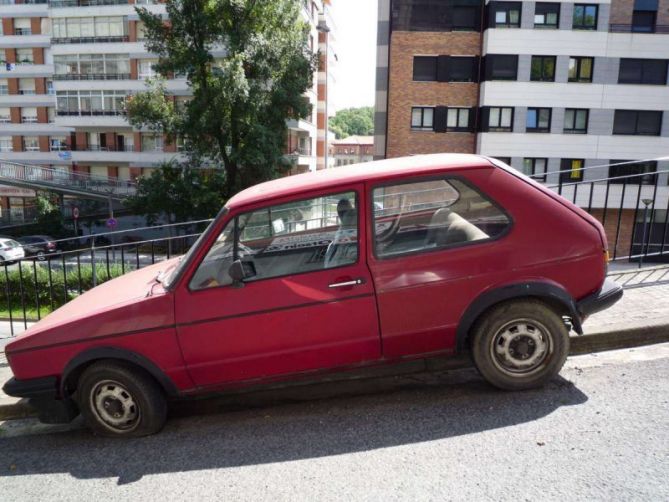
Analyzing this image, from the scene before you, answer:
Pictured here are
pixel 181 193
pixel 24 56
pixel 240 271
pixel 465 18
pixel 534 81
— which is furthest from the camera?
pixel 24 56

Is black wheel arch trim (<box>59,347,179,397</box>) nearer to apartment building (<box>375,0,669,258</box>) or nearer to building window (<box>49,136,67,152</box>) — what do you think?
apartment building (<box>375,0,669,258</box>)

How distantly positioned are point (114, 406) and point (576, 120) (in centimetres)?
3641

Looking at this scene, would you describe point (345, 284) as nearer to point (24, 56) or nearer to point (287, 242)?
point (287, 242)

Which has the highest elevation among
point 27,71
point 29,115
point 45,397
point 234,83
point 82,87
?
point 27,71

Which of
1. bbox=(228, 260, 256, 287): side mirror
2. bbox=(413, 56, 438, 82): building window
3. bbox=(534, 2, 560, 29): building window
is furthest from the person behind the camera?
bbox=(413, 56, 438, 82): building window

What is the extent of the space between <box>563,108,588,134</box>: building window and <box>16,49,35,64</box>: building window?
45748 mm

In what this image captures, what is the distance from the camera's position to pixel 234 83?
→ 22.2 metres

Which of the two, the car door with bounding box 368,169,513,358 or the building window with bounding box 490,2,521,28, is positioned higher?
the building window with bounding box 490,2,521,28

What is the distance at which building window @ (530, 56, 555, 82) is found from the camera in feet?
110

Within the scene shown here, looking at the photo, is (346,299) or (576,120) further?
(576,120)

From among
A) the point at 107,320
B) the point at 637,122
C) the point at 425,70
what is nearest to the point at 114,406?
the point at 107,320

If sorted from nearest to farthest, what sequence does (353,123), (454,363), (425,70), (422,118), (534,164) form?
(454,363) < (425,70) < (534,164) < (422,118) < (353,123)

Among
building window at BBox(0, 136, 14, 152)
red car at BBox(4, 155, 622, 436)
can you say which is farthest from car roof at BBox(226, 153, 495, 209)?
building window at BBox(0, 136, 14, 152)

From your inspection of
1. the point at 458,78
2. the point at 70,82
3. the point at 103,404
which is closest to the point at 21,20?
the point at 70,82
